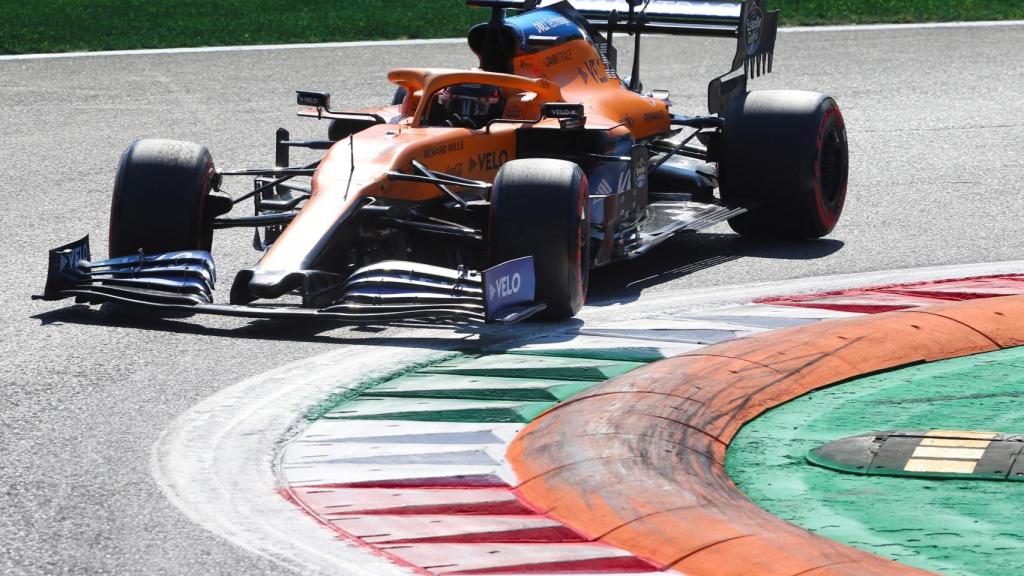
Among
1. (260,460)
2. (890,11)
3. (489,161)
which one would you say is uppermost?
(890,11)

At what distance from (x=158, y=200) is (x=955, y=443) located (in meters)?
4.16

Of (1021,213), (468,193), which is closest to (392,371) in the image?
(468,193)

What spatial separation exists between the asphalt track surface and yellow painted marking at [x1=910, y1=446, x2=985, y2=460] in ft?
6.67

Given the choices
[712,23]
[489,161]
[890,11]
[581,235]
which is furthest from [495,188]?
[890,11]

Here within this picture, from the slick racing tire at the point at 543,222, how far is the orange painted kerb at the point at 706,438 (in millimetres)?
1051

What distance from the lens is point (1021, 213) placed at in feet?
34.7

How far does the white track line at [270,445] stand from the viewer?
4793mm

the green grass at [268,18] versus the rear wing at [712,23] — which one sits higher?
the rear wing at [712,23]

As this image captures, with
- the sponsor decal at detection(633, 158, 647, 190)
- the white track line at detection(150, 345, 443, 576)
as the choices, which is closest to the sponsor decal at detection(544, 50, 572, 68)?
the sponsor decal at detection(633, 158, 647, 190)

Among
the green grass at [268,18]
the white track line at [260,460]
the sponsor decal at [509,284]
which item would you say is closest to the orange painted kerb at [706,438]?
the white track line at [260,460]

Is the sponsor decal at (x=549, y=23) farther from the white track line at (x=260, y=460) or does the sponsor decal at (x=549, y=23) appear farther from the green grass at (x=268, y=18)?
the green grass at (x=268, y=18)

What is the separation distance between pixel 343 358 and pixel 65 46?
35.4ft

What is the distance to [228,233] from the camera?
32.7 feet

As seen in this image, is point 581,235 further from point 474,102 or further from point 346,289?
point 474,102
